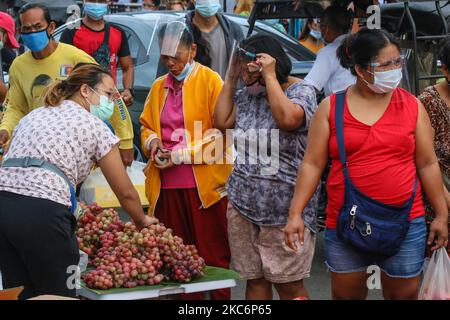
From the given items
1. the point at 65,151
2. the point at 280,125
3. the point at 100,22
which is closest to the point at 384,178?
the point at 280,125

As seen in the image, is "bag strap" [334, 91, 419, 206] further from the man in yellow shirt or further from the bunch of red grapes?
the man in yellow shirt

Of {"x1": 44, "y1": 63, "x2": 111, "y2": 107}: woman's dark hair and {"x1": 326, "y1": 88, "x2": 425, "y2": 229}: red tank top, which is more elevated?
{"x1": 44, "y1": 63, "x2": 111, "y2": 107}: woman's dark hair

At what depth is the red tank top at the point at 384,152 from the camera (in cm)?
470

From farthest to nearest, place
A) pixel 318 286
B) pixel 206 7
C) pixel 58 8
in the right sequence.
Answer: pixel 58 8, pixel 206 7, pixel 318 286

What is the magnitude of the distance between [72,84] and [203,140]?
116 cm

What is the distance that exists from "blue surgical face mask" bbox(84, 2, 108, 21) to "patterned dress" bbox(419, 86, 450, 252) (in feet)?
13.2

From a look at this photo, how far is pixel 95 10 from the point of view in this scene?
28.5 feet

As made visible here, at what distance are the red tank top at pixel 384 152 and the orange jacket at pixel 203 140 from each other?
131cm

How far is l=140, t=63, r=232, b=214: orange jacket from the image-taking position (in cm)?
593

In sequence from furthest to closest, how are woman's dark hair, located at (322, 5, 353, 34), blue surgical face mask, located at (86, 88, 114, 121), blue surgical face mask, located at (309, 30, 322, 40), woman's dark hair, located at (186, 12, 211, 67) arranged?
1. blue surgical face mask, located at (309, 30, 322, 40)
2. woman's dark hair, located at (186, 12, 211, 67)
3. woman's dark hair, located at (322, 5, 353, 34)
4. blue surgical face mask, located at (86, 88, 114, 121)

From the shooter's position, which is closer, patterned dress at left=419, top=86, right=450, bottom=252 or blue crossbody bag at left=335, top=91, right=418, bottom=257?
blue crossbody bag at left=335, top=91, right=418, bottom=257

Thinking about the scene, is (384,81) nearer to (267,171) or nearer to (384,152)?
(384,152)

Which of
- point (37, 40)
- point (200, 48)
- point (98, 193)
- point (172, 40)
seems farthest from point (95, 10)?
point (172, 40)

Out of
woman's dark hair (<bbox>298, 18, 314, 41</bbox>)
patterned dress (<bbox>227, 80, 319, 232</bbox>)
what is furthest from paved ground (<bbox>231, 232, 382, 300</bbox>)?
woman's dark hair (<bbox>298, 18, 314, 41</bbox>)
